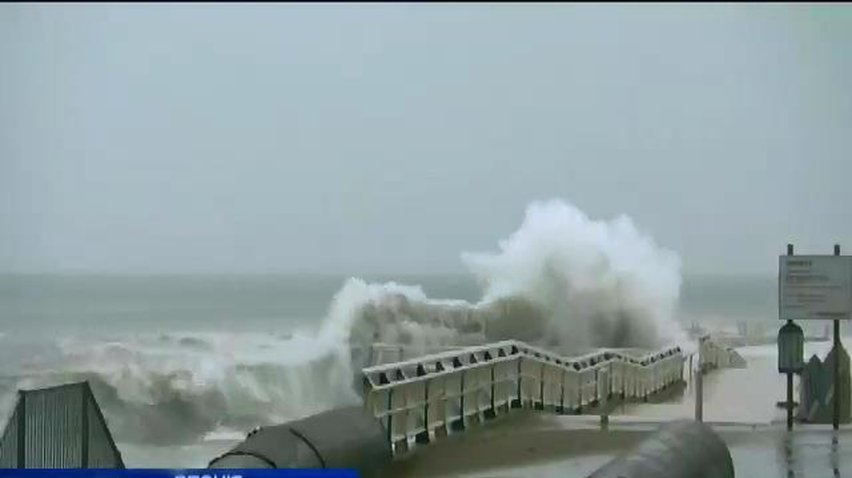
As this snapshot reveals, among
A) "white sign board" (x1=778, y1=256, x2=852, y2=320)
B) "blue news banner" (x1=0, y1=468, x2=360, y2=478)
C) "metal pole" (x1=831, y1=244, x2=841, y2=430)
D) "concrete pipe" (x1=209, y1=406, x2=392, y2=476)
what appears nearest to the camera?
"blue news banner" (x1=0, y1=468, x2=360, y2=478)

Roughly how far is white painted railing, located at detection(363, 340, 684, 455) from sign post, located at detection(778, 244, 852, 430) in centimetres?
44

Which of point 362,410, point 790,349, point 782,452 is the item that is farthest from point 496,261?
point 782,452

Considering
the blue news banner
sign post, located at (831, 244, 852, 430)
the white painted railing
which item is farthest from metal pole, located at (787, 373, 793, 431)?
the blue news banner

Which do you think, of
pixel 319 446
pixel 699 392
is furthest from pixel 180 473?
pixel 699 392

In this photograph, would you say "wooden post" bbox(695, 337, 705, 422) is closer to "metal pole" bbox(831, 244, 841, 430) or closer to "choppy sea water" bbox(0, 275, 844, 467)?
"choppy sea water" bbox(0, 275, 844, 467)

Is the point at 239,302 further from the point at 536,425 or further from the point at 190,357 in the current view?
the point at 536,425

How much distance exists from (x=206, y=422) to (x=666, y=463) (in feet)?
6.62

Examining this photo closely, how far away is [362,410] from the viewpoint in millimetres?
3996

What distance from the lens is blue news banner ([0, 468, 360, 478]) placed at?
10.9 feet

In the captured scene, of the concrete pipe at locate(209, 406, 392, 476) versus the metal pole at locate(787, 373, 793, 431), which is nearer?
the concrete pipe at locate(209, 406, 392, 476)

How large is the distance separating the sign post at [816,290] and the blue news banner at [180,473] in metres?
1.65

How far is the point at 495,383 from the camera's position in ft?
13.9

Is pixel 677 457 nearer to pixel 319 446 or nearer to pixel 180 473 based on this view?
pixel 319 446

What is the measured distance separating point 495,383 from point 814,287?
125 centimetres
